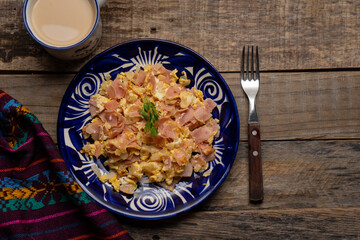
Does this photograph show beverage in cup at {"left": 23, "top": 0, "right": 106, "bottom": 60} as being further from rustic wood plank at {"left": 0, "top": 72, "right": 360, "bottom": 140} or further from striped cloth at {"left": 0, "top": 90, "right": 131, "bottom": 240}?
striped cloth at {"left": 0, "top": 90, "right": 131, "bottom": 240}

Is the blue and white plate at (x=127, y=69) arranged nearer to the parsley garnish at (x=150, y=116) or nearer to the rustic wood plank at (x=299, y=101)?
the rustic wood plank at (x=299, y=101)

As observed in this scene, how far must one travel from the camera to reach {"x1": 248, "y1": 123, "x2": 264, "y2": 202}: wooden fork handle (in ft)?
4.25

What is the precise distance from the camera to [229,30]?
1.36 m

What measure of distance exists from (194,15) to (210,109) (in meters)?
0.38

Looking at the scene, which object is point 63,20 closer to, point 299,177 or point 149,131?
point 149,131

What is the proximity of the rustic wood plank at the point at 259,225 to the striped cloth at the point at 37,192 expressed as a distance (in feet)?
0.47

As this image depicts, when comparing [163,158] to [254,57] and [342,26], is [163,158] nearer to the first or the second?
[254,57]

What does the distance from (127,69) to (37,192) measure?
553 mm

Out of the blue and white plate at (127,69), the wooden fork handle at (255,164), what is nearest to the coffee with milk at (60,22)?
the blue and white plate at (127,69)

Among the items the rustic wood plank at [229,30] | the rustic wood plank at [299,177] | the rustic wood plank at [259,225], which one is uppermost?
the rustic wood plank at [229,30]

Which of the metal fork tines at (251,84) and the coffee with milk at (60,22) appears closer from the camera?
the coffee with milk at (60,22)

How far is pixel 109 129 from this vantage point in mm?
1241

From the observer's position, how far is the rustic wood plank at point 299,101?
1.33 m

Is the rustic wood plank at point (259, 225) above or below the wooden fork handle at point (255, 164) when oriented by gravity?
below
